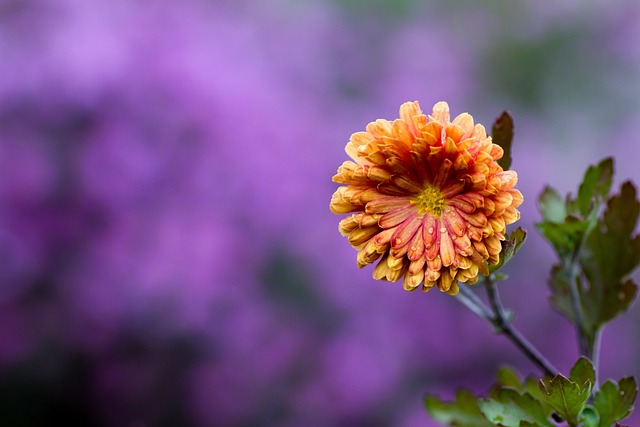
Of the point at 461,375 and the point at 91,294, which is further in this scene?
the point at 461,375

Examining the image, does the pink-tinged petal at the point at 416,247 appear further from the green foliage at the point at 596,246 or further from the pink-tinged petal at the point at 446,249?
the green foliage at the point at 596,246

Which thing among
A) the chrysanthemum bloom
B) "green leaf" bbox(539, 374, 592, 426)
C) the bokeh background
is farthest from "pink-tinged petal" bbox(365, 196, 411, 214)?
the bokeh background

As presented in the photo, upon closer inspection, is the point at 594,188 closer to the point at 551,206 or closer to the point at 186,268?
the point at 551,206

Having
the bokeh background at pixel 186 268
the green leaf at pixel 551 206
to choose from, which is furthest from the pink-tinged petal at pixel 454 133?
the bokeh background at pixel 186 268

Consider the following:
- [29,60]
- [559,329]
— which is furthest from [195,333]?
[559,329]

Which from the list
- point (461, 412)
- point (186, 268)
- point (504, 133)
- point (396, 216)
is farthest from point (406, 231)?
point (186, 268)

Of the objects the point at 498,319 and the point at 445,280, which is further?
the point at 498,319

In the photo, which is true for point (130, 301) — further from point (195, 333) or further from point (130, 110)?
point (130, 110)
